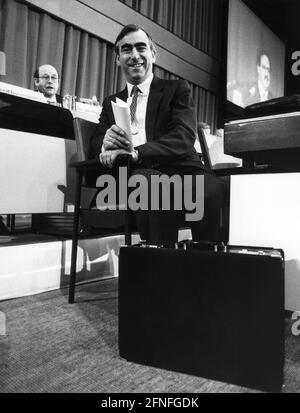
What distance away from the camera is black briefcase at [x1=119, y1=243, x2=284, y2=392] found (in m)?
0.68

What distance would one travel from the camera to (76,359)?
859 mm

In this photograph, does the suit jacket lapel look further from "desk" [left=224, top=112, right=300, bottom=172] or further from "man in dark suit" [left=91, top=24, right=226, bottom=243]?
"desk" [left=224, top=112, right=300, bottom=172]

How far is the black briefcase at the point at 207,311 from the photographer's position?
0.68 meters

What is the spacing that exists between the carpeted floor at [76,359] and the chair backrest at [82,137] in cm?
62

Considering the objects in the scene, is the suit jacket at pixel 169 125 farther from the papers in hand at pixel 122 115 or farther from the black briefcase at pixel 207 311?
the black briefcase at pixel 207 311

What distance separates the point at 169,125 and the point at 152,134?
78 mm

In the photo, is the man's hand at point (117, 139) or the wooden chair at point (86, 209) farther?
the wooden chair at point (86, 209)

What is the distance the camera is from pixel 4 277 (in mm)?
1378

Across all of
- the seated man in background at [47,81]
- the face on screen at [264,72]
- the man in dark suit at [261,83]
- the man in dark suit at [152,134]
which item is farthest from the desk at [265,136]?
the face on screen at [264,72]

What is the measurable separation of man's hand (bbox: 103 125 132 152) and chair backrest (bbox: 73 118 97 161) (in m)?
0.29

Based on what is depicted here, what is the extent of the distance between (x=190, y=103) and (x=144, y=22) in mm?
3663

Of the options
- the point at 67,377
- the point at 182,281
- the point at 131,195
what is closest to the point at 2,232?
the point at 131,195

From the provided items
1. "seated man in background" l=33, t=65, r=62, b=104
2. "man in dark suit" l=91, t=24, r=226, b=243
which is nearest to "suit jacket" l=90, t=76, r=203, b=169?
"man in dark suit" l=91, t=24, r=226, b=243
